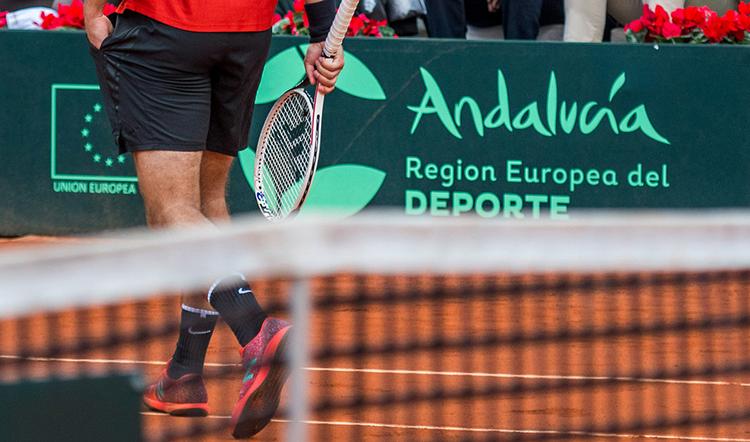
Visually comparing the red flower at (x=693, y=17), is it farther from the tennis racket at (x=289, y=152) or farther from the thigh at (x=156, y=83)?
the thigh at (x=156, y=83)

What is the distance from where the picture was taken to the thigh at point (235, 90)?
3.83 meters

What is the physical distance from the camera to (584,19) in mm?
A: 7734

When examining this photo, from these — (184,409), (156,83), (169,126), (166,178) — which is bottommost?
(184,409)

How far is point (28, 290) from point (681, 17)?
19.8 feet

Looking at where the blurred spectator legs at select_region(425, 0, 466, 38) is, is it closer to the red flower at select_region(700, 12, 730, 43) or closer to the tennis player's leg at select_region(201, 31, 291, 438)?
the red flower at select_region(700, 12, 730, 43)

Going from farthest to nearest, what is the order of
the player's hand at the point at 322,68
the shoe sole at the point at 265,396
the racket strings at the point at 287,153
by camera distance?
the racket strings at the point at 287,153 → the player's hand at the point at 322,68 → the shoe sole at the point at 265,396

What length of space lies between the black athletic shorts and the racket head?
0.44 meters

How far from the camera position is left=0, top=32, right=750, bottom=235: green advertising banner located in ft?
23.5

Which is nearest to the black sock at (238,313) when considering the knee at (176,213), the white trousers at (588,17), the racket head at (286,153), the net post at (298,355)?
the knee at (176,213)

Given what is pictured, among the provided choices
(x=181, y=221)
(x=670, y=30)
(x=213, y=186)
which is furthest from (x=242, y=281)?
(x=670, y=30)

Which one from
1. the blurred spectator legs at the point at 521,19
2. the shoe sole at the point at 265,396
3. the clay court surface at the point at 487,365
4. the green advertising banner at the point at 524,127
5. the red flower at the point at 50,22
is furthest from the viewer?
the blurred spectator legs at the point at 521,19

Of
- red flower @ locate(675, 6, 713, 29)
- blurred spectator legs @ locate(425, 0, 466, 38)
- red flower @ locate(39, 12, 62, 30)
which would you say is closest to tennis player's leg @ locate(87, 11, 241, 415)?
red flower @ locate(39, 12, 62, 30)

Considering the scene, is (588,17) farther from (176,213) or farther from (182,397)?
(182,397)

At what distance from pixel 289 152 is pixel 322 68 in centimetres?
57
